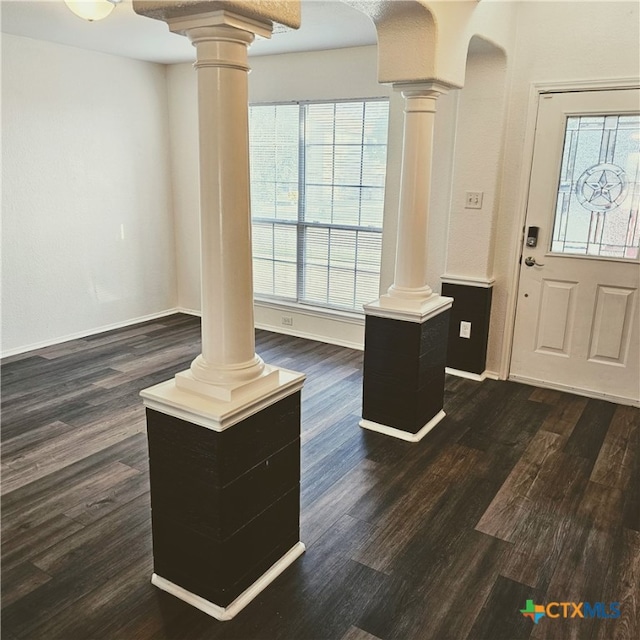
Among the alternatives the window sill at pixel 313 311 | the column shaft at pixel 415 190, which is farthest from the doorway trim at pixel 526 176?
the window sill at pixel 313 311

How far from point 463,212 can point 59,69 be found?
11.1 feet

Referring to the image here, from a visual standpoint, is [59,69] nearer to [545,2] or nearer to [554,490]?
[545,2]

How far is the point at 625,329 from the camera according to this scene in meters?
3.60

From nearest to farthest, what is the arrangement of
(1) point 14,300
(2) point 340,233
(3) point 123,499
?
(3) point 123,499
(1) point 14,300
(2) point 340,233

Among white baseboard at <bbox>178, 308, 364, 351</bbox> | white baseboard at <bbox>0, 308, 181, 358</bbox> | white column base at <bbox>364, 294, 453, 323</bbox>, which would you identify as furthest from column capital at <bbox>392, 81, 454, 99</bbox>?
white baseboard at <bbox>0, 308, 181, 358</bbox>

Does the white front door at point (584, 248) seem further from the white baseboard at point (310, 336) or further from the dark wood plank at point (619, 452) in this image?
the white baseboard at point (310, 336)

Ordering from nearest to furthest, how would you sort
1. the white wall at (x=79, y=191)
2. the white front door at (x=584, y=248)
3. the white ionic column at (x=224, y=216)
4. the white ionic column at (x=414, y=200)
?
1. the white ionic column at (x=224, y=216)
2. the white ionic column at (x=414, y=200)
3. the white front door at (x=584, y=248)
4. the white wall at (x=79, y=191)

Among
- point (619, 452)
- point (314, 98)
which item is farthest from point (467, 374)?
point (314, 98)

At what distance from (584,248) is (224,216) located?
2.78m

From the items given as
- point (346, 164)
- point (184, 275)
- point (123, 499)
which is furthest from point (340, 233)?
point (123, 499)

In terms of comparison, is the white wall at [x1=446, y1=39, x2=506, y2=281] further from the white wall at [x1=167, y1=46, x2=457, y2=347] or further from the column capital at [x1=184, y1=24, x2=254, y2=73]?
the column capital at [x1=184, y1=24, x2=254, y2=73]

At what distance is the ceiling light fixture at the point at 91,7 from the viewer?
8.43ft

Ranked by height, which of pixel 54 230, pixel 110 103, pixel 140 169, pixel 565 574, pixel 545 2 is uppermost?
pixel 545 2

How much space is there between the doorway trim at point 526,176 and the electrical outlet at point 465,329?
255mm
